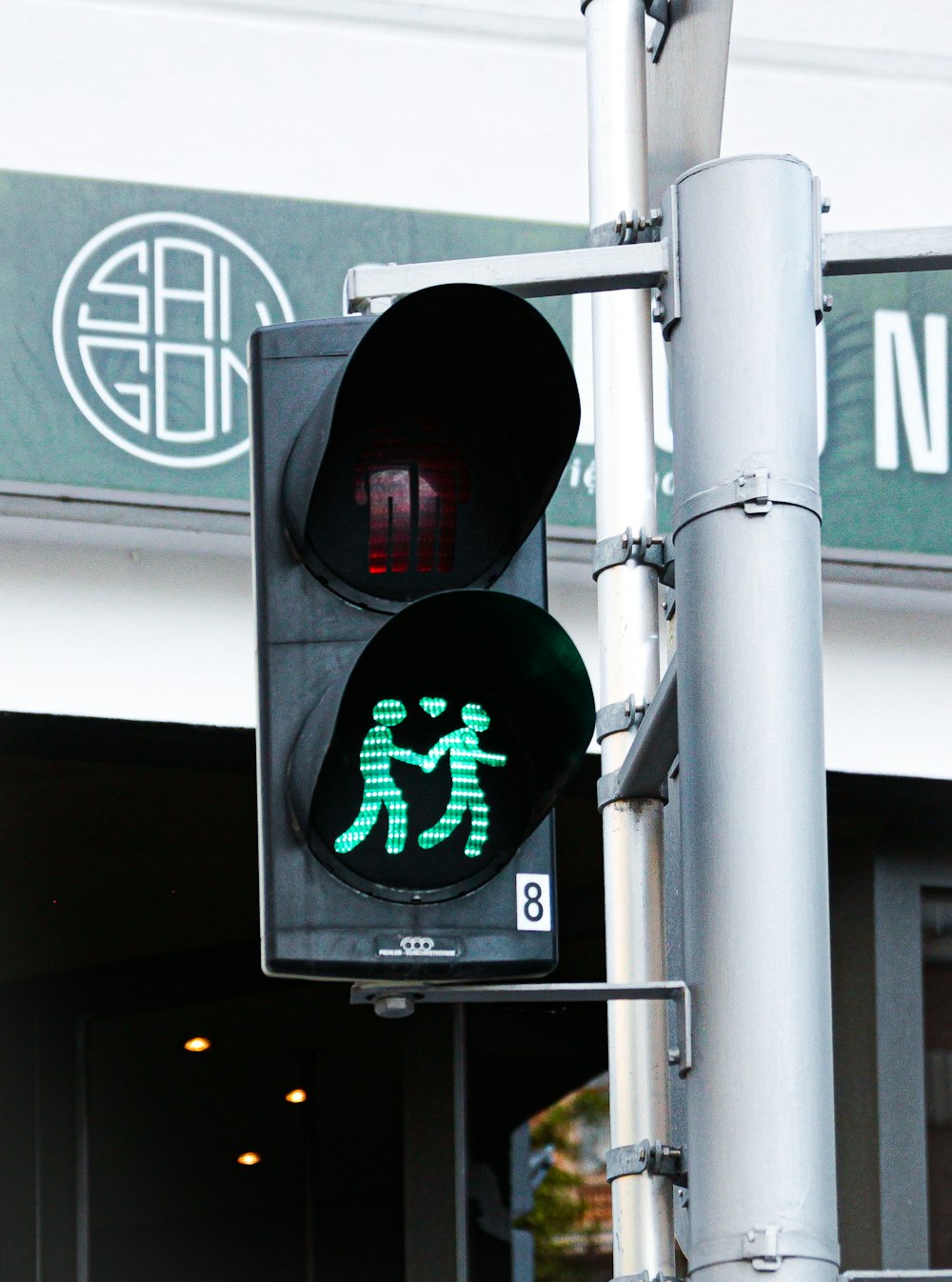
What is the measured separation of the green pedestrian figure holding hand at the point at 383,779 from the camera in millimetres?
2340

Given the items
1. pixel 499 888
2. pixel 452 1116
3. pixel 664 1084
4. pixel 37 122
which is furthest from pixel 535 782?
pixel 452 1116

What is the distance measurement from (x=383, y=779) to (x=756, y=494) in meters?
0.51

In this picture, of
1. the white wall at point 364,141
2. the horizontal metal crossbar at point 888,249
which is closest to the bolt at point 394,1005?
the horizontal metal crossbar at point 888,249

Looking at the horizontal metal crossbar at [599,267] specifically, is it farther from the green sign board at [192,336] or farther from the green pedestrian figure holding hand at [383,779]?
the green sign board at [192,336]

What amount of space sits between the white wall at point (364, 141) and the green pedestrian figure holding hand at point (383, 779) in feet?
15.8

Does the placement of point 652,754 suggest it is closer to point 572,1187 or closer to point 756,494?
point 756,494

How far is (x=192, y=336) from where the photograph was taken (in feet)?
23.1

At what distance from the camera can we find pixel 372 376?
244 centimetres

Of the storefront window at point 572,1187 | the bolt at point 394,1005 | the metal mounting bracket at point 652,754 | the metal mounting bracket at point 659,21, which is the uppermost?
the metal mounting bracket at point 659,21

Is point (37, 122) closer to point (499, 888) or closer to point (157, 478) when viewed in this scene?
point (157, 478)

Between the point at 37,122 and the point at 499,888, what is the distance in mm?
5327

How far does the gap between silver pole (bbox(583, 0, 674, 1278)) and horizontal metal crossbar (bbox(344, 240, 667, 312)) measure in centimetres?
86

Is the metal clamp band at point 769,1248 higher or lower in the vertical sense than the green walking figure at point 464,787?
lower

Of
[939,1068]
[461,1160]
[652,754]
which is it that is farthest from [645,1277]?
[461,1160]
